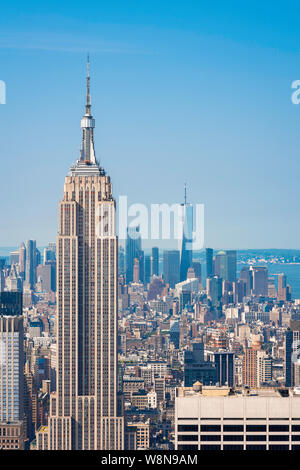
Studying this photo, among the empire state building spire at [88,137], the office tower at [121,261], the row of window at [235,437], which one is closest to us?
the row of window at [235,437]

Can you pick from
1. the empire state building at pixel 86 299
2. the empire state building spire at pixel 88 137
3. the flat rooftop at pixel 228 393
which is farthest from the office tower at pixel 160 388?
the flat rooftop at pixel 228 393

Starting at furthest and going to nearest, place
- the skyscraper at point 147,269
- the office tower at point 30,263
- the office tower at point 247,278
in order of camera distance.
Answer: the office tower at point 247,278, the skyscraper at point 147,269, the office tower at point 30,263

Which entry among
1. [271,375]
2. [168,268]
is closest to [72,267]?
[168,268]

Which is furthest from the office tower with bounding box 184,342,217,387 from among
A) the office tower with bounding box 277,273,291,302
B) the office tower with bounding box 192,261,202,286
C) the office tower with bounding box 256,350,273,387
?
the office tower with bounding box 277,273,291,302

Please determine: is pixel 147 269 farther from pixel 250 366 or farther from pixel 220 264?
pixel 250 366

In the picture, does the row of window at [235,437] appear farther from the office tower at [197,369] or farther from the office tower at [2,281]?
the office tower at [2,281]
